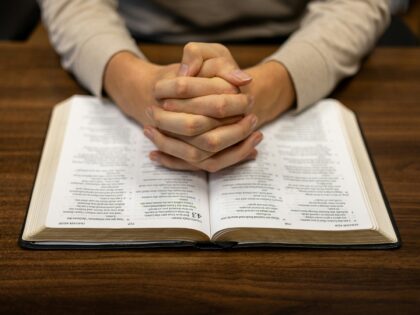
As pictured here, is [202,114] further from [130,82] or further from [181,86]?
[130,82]

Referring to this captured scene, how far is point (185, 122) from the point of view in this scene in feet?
2.15

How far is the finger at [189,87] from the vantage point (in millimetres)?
667

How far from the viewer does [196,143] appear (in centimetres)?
67

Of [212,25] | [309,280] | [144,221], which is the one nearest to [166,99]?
[144,221]

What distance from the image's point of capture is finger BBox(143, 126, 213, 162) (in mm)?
665

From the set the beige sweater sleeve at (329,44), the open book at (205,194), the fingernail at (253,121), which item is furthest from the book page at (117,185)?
the beige sweater sleeve at (329,44)

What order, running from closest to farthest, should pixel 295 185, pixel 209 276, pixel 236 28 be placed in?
pixel 209 276 < pixel 295 185 < pixel 236 28

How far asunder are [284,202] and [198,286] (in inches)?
6.4

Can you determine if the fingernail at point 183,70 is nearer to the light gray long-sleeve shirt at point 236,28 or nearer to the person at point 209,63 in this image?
the person at point 209,63

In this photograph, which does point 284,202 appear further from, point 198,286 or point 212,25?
point 212,25

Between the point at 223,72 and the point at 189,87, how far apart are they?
0.22 ft

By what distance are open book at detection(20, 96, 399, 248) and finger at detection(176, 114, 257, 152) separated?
4cm

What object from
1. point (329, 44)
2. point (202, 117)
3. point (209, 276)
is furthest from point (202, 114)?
point (329, 44)

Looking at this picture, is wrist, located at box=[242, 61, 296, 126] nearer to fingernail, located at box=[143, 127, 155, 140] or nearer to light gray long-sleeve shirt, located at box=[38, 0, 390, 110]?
light gray long-sleeve shirt, located at box=[38, 0, 390, 110]
